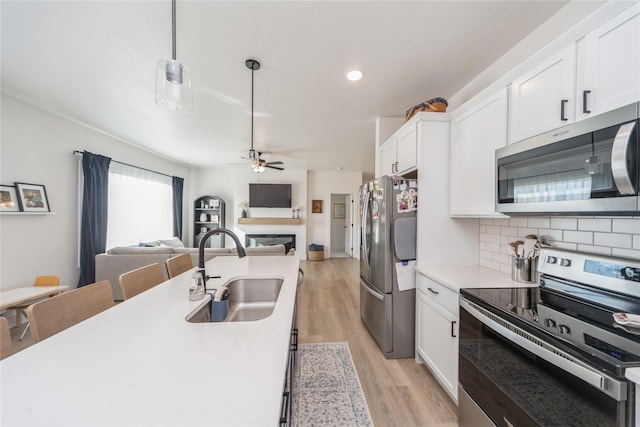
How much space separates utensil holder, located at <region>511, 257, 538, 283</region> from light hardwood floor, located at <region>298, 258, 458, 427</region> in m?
0.98

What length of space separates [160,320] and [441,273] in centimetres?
179

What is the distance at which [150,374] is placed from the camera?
654mm

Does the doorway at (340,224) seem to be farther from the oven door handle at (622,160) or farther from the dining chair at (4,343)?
the dining chair at (4,343)

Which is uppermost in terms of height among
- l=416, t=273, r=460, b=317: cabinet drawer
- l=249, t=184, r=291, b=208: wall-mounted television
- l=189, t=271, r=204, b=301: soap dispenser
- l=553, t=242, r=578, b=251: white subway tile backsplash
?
l=249, t=184, r=291, b=208: wall-mounted television

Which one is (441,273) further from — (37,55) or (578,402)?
(37,55)

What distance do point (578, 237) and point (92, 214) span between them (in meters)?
5.33

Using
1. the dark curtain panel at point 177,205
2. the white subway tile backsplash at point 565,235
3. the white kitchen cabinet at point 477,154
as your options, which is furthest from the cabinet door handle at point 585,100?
the dark curtain panel at point 177,205

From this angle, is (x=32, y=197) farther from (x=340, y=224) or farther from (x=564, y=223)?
(x=340, y=224)

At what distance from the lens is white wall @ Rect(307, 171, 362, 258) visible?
6906 mm

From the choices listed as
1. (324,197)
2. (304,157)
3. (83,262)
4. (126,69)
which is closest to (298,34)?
(126,69)

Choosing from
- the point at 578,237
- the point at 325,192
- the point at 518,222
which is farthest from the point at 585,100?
the point at 325,192

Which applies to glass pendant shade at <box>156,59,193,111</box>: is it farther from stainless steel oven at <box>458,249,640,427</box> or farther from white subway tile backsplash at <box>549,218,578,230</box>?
white subway tile backsplash at <box>549,218,578,230</box>

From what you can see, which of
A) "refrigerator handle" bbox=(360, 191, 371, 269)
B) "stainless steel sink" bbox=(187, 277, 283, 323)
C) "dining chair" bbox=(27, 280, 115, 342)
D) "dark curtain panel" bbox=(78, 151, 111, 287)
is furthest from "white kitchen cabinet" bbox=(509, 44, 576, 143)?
"dark curtain panel" bbox=(78, 151, 111, 287)

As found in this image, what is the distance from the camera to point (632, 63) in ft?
3.01
